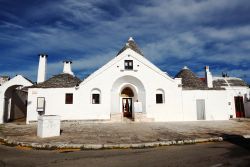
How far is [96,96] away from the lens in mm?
20438

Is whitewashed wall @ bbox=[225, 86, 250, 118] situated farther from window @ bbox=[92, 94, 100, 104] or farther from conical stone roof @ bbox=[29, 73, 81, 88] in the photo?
conical stone roof @ bbox=[29, 73, 81, 88]

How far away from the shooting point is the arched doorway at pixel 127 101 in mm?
22094

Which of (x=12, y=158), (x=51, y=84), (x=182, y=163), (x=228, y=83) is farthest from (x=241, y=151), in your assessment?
(x=228, y=83)

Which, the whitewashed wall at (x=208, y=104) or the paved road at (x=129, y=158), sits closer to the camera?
the paved road at (x=129, y=158)

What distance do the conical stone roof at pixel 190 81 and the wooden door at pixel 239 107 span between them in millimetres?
6447

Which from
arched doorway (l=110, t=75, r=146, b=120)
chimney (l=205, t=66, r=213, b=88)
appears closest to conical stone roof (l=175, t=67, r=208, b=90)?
chimney (l=205, t=66, r=213, b=88)

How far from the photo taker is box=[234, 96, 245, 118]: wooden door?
26.6 m

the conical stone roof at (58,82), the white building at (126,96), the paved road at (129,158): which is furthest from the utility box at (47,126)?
the conical stone roof at (58,82)

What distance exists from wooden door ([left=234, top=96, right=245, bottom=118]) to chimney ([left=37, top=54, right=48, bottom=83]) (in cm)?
2416

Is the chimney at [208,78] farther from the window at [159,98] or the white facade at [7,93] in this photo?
the white facade at [7,93]

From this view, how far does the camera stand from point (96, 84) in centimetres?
2038

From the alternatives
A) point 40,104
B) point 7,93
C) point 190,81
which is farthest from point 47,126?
point 190,81

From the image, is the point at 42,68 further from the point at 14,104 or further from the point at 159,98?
the point at 159,98

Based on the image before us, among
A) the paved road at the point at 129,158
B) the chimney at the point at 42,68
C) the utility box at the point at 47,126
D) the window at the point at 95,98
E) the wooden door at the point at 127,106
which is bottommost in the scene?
the paved road at the point at 129,158
